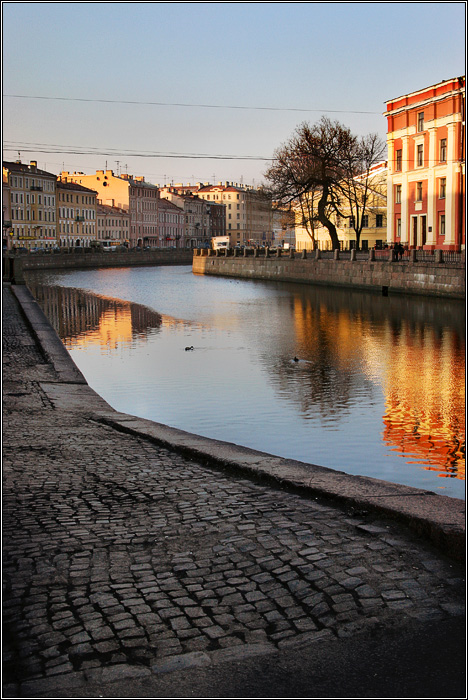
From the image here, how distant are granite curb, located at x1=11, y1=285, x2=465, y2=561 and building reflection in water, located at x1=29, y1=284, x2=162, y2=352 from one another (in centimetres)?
1289

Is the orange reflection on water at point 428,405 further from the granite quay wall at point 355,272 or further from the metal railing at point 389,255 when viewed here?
the metal railing at point 389,255

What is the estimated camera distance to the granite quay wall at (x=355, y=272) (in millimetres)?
38938

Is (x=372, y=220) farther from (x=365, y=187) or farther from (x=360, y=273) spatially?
(x=360, y=273)

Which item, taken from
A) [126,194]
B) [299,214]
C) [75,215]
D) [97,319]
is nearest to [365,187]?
[299,214]

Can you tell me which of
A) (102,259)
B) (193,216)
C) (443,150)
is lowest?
(102,259)

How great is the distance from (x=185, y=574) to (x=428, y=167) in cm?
5121

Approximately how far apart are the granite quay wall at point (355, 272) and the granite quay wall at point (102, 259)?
20.3 metres

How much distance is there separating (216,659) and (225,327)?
2511 centimetres

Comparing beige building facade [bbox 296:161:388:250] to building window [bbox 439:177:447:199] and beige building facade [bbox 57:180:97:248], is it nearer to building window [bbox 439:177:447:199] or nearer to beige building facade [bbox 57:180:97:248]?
building window [bbox 439:177:447:199]

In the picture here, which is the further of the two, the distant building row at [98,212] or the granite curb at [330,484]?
the distant building row at [98,212]

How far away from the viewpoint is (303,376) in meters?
17.8

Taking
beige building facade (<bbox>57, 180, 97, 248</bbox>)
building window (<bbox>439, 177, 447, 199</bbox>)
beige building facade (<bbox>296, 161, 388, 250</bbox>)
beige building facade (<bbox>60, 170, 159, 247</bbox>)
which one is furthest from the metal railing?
beige building facade (<bbox>60, 170, 159, 247</bbox>)

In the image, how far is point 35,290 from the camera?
51.8m

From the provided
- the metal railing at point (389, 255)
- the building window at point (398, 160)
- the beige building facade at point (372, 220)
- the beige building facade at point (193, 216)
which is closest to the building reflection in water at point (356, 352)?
the metal railing at point (389, 255)
